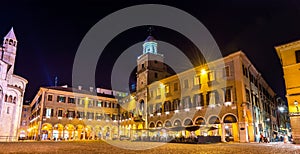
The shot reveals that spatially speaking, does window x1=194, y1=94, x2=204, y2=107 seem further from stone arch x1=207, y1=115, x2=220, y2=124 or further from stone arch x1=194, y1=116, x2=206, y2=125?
stone arch x1=207, y1=115, x2=220, y2=124

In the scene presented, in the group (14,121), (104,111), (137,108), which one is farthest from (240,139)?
(14,121)

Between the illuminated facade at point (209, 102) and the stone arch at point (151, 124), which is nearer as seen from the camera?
the illuminated facade at point (209, 102)

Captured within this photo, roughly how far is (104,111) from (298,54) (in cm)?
4206

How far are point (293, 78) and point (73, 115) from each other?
137 ft

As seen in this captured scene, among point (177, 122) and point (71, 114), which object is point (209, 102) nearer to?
point (177, 122)

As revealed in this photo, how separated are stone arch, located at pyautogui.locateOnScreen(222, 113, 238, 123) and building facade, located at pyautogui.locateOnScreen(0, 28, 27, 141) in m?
35.9

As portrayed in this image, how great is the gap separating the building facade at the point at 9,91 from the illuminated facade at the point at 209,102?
23921mm

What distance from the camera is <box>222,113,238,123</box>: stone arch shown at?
2770 cm

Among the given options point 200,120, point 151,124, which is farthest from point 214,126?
point 151,124

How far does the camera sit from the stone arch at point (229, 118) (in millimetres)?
27703

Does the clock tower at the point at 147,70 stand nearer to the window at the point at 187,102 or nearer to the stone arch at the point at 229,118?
the window at the point at 187,102

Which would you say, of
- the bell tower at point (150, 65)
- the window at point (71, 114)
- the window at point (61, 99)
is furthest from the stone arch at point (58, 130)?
the bell tower at point (150, 65)

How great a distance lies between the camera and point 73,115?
50.7 metres

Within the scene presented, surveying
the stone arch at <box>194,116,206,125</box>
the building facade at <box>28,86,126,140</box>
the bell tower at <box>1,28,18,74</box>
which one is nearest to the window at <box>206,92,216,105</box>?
the stone arch at <box>194,116,206,125</box>
